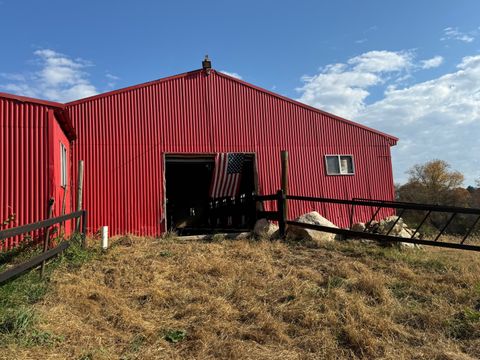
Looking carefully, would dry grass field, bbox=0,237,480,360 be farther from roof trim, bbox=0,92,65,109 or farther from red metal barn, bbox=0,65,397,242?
red metal barn, bbox=0,65,397,242

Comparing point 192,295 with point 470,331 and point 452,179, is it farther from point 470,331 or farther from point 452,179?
point 452,179

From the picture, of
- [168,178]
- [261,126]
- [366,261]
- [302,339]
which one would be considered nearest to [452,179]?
[168,178]

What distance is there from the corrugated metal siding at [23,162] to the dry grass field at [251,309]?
2058 mm

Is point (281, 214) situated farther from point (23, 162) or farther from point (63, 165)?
point (23, 162)

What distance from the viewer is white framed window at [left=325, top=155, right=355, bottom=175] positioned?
15798 mm

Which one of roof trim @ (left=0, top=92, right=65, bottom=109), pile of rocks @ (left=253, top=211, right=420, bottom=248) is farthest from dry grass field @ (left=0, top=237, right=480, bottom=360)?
roof trim @ (left=0, top=92, right=65, bottom=109)

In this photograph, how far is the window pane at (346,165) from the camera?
16047mm

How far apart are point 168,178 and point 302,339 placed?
1921cm

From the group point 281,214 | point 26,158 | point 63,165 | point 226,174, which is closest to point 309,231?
point 281,214

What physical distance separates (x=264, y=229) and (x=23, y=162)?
6.12 metres

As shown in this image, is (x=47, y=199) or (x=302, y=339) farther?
(x=47, y=199)

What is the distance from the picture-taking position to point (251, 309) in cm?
604

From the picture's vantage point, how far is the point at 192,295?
6590 millimetres

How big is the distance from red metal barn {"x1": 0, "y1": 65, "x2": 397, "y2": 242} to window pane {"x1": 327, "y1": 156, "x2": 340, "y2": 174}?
40 mm
